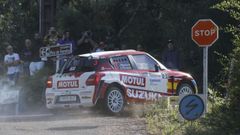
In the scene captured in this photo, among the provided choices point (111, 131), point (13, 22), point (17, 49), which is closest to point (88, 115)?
point (111, 131)

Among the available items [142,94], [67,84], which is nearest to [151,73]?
[142,94]

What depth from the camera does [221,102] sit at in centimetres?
1384

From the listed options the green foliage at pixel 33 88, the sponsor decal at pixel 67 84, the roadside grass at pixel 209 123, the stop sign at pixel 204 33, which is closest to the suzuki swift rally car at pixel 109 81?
the sponsor decal at pixel 67 84

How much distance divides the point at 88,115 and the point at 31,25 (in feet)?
50.4

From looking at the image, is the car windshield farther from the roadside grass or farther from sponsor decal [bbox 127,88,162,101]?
the roadside grass

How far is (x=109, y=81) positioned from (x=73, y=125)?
2.48 m

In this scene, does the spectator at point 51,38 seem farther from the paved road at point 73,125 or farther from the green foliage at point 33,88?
the paved road at point 73,125

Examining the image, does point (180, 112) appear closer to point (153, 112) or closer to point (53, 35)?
point (153, 112)

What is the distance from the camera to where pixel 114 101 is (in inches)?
701

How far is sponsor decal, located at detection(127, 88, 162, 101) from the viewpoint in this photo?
18.2 metres

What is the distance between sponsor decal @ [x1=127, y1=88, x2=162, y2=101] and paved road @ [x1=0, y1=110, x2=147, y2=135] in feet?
3.25

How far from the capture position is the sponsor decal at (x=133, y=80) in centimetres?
1816

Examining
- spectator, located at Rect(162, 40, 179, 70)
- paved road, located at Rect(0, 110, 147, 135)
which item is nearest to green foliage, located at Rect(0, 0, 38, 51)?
spectator, located at Rect(162, 40, 179, 70)

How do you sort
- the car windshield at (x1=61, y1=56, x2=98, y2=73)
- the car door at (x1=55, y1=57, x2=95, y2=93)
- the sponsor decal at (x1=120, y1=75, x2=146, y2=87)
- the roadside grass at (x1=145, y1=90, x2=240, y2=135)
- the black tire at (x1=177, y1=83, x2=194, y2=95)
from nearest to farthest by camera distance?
the roadside grass at (x1=145, y1=90, x2=240, y2=135) → the car door at (x1=55, y1=57, x2=95, y2=93) → the car windshield at (x1=61, y1=56, x2=98, y2=73) → the sponsor decal at (x1=120, y1=75, x2=146, y2=87) → the black tire at (x1=177, y1=83, x2=194, y2=95)
